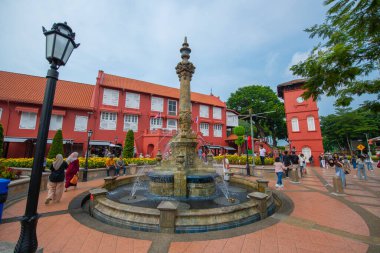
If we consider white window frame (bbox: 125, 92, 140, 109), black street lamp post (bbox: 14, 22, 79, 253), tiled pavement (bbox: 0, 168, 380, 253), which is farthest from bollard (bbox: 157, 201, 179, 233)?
white window frame (bbox: 125, 92, 140, 109)

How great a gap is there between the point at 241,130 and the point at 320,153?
38.9ft

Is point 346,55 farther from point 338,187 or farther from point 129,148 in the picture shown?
point 129,148

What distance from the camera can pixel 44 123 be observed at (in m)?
2.53

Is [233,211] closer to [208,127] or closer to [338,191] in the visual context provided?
[338,191]

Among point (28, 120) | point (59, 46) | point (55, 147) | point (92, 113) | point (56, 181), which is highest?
point (92, 113)

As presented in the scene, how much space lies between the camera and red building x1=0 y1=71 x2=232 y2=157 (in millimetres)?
19719

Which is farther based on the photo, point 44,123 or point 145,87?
point 145,87

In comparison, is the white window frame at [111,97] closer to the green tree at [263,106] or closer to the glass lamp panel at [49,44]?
the glass lamp panel at [49,44]

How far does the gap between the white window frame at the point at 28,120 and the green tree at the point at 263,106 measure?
36.0 m

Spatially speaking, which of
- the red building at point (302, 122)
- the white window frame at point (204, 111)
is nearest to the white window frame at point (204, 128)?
the white window frame at point (204, 111)

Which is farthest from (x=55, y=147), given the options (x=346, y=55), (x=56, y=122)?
(x=346, y=55)

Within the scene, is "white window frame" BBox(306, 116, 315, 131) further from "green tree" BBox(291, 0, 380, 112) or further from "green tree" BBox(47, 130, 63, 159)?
"green tree" BBox(47, 130, 63, 159)

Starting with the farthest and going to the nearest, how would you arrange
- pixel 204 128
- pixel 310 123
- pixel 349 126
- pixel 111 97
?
pixel 349 126, pixel 204 128, pixel 310 123, pixel 111 97

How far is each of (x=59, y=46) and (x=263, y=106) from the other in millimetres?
39363
